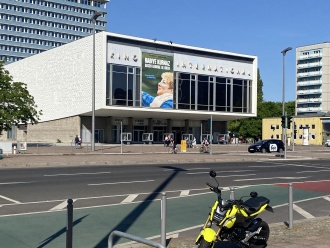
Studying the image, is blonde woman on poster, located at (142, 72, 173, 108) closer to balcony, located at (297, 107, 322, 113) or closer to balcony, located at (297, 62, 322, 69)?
balcony, located at (297, 62, 322, 69)

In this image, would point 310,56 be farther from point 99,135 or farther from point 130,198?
point 130,198

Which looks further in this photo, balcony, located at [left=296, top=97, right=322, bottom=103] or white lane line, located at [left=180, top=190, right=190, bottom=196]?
balcony, located at [left=296, top=97, right=322, bottom=103]

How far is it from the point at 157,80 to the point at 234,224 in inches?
2341

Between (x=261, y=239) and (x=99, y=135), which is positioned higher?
(x=99, y=135)

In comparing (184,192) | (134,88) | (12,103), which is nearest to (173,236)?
(184,192)

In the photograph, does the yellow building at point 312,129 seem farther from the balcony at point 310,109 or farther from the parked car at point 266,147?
→ the balcony at point 310,109

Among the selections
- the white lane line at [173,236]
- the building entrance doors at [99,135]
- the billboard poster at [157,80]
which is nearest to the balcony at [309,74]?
the billboard poster at [157,80]

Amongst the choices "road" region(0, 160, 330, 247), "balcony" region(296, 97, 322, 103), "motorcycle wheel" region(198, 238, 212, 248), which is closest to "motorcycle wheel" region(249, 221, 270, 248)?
"motorcycle wheel" region(198, 238, 212, 248)

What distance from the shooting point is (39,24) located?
136 metres

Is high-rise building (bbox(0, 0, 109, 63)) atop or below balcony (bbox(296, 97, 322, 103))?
atop

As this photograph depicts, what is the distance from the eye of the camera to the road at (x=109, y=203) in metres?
8.39

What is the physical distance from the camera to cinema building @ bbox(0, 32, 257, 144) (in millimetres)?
60906

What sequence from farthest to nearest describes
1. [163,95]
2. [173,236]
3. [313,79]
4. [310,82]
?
1. [313,79]
2. [310,82]
3. [163,95]
4. [173,236]

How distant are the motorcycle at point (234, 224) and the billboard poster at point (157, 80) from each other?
187 feet
